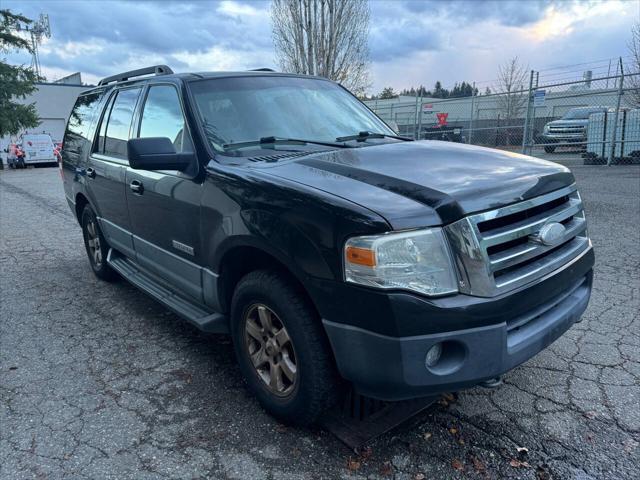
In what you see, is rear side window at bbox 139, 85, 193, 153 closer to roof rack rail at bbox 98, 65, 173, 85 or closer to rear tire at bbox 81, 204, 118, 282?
roof rack rail at bbox 98, 65, 173, 85

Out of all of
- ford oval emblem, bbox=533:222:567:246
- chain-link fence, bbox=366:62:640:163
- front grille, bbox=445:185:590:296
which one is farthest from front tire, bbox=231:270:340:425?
chain-link fence, bbox=366:62:640:163

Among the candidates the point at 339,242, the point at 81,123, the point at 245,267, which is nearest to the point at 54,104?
the point at 81,123

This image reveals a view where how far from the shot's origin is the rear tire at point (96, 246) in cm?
508

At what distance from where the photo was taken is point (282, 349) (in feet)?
8.57

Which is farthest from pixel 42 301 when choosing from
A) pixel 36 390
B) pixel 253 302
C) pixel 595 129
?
pixel 595 129

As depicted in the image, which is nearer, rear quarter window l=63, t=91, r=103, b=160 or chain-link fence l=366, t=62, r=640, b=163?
rear quarter window l=63, t=91, r=103, b=160

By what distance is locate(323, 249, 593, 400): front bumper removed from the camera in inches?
81.8

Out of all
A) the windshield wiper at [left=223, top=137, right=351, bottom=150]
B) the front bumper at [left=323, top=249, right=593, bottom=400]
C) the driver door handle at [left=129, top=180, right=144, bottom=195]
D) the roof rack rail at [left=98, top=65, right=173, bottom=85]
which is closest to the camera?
the front bumper at [left=323, top=249, right=593, bottom=400]

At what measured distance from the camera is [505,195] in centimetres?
235

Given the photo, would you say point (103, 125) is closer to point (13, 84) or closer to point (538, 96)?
point (538, 96)

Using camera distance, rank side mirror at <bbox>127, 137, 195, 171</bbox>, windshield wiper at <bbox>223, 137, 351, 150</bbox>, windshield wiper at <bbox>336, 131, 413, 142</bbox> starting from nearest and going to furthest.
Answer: side mirror at <bbox>127, 137, 195, 171</bbox> < windshield wiper at <bbox>223, 137, 351, 150</bbox> < windshield wiper at <bbox>336, 131, 413, 142</bbox>

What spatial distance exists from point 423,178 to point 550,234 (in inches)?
26.3

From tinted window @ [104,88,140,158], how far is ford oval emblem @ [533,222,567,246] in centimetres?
319

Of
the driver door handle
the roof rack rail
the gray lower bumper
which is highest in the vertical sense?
the roof rack rail
